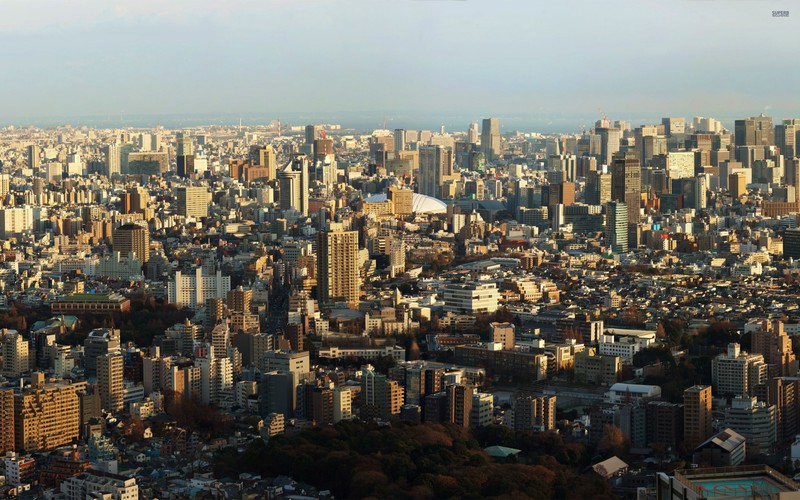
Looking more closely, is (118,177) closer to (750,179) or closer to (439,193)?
(439,193)

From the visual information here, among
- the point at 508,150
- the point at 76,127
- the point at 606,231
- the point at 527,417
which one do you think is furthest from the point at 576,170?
the point at 527,417

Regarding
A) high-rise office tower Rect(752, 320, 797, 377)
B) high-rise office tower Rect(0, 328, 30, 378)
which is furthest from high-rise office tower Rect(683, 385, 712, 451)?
high-rise office tower Rect(0, 328, 30, 378)

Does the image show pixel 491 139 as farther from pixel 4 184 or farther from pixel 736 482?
pixel 736 482

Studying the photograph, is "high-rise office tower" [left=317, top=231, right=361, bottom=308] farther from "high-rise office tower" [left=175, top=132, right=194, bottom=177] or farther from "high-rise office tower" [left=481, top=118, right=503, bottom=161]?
"high-rise office tower" [left=175, top=132, right=194, bottom=177]

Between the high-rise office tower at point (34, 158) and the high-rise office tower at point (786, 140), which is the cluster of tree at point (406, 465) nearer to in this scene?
the high-rise office tower at point (786, 140)

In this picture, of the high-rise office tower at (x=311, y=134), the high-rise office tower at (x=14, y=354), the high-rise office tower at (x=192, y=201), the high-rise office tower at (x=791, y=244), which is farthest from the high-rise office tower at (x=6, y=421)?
the high-rise office tower at (x=192, y=201)

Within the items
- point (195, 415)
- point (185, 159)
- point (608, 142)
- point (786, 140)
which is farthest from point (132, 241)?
point (786, 140)

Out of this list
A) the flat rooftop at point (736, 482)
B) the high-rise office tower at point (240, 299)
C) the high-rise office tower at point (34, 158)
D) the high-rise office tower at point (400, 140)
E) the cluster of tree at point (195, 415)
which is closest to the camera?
the flat rooftop at point (736, 482)
